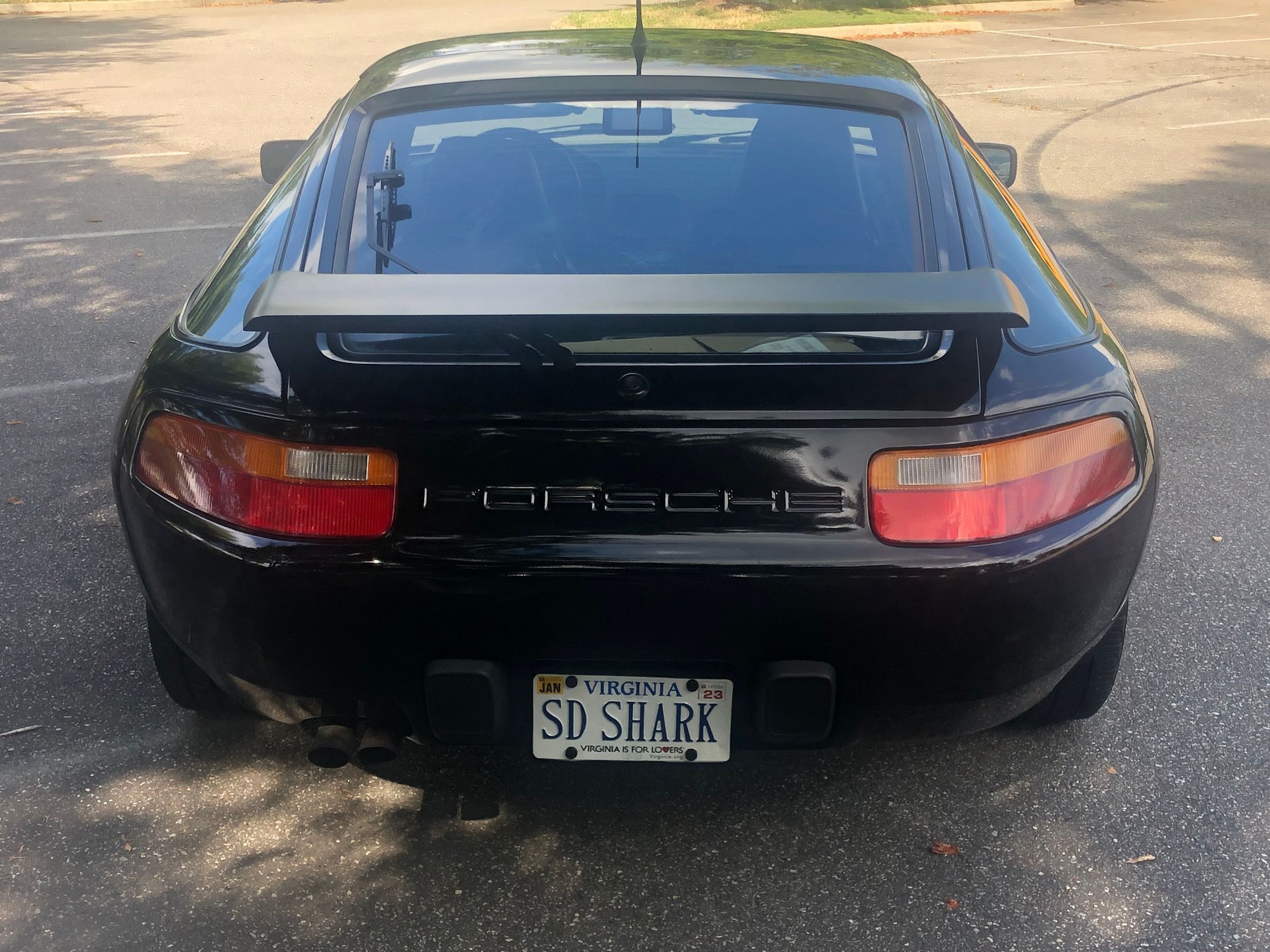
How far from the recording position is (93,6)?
889 inches

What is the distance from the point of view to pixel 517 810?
2631 mm

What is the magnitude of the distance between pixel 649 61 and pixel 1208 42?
1888 centimetres

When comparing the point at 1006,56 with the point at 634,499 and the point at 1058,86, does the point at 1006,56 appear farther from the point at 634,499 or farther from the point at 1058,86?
the point at 634,499

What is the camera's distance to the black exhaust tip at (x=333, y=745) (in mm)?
2355

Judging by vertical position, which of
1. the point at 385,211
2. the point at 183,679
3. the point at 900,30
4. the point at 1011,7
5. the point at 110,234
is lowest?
the point at 110,234

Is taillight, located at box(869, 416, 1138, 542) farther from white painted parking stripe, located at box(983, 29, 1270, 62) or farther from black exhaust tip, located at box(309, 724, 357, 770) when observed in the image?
white painted parking stripe, located at box(983, 29, 1270, 62)

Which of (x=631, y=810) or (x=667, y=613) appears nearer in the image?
(x=667, y=613)

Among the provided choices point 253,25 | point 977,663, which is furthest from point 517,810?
point 253,25

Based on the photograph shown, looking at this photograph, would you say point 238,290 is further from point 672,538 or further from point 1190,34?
point 1190,34

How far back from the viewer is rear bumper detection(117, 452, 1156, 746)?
206 cm

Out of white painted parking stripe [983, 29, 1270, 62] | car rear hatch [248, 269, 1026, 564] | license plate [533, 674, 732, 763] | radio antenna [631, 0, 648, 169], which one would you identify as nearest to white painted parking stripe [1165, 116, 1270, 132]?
white painted parking stripe [983, 29, 1270, 62]

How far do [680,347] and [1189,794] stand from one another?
5.08ft

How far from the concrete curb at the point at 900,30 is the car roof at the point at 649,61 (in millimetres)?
14597

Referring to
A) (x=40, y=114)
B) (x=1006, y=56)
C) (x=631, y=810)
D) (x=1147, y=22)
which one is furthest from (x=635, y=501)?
(x=1147, y=22)
